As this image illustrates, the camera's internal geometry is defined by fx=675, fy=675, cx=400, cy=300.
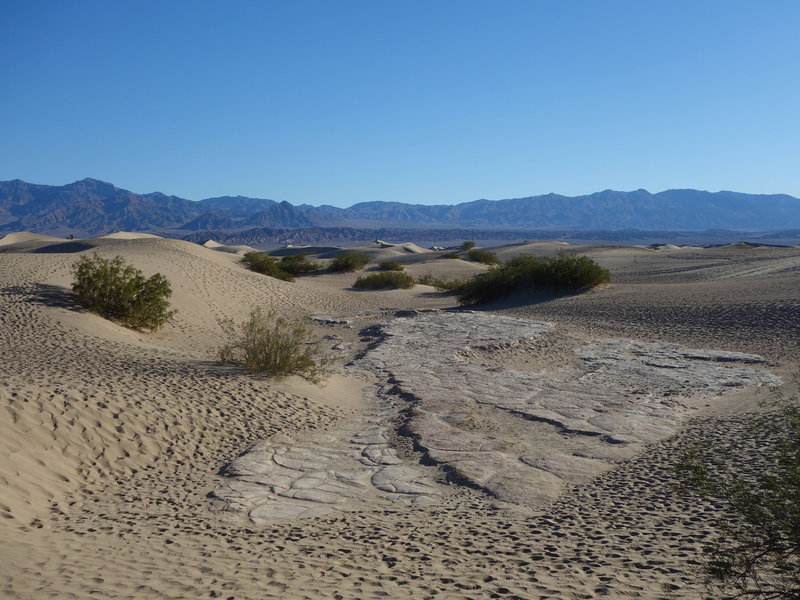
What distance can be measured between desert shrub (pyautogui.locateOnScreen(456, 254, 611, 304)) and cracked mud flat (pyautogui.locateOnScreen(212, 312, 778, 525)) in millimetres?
8364

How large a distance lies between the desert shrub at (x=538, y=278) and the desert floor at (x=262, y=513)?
813cm

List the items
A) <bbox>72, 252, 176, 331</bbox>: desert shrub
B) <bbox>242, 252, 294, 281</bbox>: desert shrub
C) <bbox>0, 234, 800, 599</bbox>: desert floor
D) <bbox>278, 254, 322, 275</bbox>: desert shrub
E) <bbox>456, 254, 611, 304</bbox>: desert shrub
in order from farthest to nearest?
<bbox>278, 254, 322, 275</bbox>: desert shrub → <bbox>242, 252, 294, 281</bbox>: desert shrub → <bbox>456, 254, 611, 304</bbox>: desert shrub → <bbox>72, 252, 176, 331</bbox>: desert shrub → <bbox>0, 234, 800, 599</bbox>: desert floor

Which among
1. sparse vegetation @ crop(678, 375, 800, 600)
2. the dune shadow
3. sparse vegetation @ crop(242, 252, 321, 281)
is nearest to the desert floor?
sparse vegetation @ crop(678, 375, 800, 600)

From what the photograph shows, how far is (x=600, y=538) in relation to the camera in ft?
17.0

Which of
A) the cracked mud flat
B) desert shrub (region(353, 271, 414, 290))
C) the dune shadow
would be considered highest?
the dune shadow

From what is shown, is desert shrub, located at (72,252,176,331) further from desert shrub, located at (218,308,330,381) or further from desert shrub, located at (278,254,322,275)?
desert shrub, located at (278,254,322,275)

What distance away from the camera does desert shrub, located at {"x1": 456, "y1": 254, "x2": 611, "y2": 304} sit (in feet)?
74.3

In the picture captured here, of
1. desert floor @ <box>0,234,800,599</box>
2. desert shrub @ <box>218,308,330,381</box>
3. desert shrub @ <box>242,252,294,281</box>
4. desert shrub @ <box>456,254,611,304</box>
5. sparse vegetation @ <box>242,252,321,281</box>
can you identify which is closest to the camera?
desert floor @ <box>0,234,800,599</box>

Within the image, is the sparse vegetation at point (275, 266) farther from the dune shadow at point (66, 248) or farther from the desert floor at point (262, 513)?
the desert floor at point (262, 513)

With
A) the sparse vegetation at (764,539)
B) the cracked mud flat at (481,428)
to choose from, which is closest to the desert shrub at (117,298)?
the cracked mud flat at (481,428)

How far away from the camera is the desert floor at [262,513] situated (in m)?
4.39

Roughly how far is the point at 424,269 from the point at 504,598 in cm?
3517

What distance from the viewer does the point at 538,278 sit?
76.4 feet

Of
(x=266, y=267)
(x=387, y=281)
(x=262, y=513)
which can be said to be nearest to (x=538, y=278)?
(x=387, y=281)
